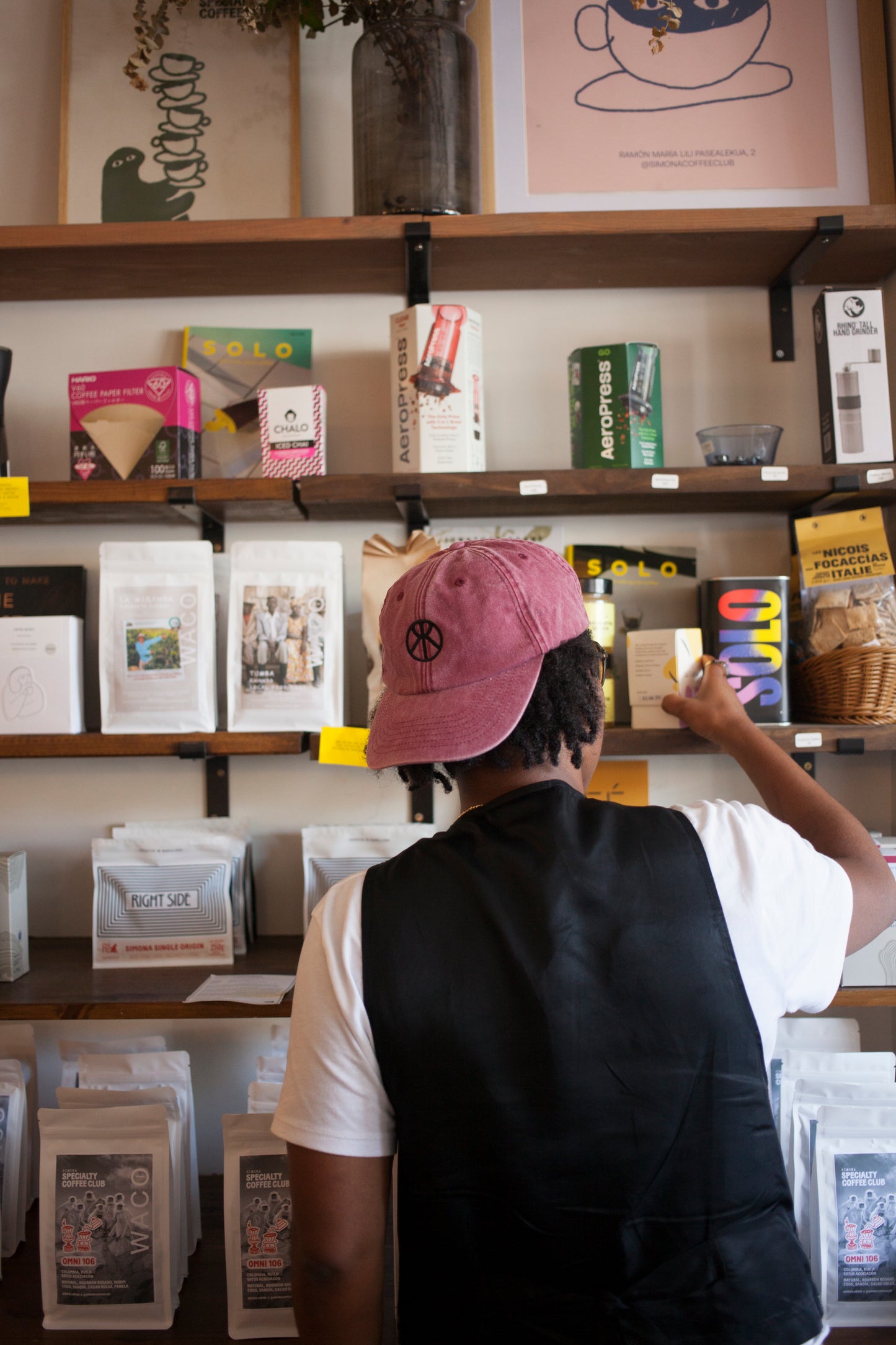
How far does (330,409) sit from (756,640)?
984mm

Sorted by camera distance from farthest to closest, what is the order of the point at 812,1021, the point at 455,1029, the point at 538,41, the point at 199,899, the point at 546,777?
1. the point at 538,41
2. the point at 199,899
3. the point at 812,1021
4. the point at 546,777
5. the point at 455,1029

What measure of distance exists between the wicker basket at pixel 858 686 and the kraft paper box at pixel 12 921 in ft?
5.02

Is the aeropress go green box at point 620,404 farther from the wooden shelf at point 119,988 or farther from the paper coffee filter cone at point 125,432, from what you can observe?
the wooden shelf at point 119,988

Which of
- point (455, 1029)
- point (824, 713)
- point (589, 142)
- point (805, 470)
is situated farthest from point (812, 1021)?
point (589, 142)

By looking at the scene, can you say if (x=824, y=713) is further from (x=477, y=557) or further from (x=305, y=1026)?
(x=305, y=1026)

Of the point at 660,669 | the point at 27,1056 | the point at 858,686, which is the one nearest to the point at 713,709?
the point at 660,669

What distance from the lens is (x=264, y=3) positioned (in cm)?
174

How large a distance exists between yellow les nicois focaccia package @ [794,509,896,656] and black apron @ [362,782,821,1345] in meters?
1.01

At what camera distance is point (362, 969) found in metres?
0.81

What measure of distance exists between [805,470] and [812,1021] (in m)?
0.98

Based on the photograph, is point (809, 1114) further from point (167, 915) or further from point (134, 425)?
point (134, 425)

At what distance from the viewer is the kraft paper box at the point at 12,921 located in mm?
1712

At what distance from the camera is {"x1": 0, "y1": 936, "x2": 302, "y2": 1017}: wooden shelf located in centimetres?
156

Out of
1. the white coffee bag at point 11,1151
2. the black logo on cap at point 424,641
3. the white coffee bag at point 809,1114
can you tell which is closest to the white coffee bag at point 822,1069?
the white coffee bag at point 809,1114
